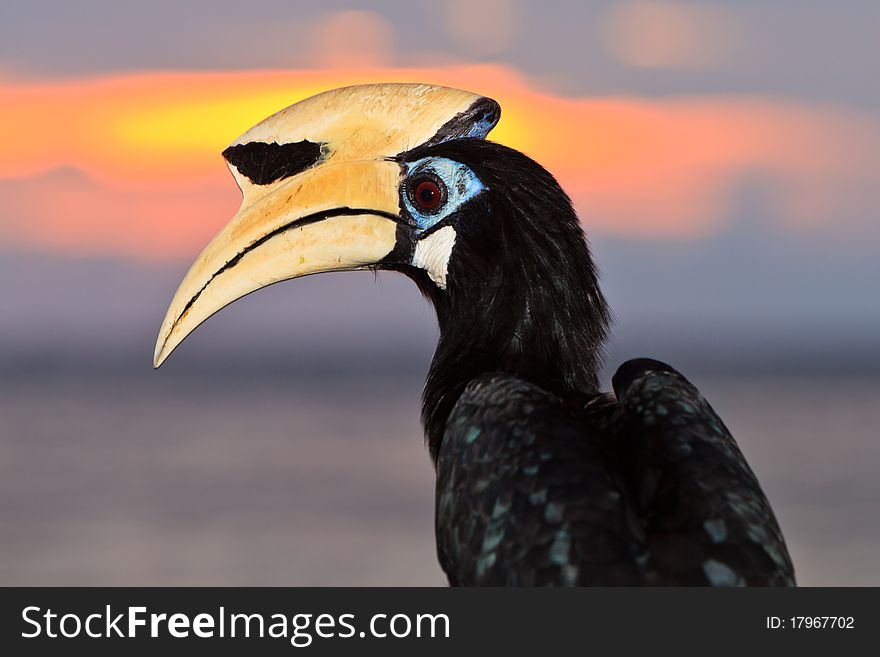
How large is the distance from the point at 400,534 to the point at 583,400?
9.97 meters

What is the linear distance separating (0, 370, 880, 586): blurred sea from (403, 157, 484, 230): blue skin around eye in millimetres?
7391

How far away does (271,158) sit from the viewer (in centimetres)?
543

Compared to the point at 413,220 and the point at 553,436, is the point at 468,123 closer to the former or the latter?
the point at 413,220

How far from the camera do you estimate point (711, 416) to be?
185 inches

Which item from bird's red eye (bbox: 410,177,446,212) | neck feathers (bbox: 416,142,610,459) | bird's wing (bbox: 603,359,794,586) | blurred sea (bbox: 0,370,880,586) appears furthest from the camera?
blurred sea (bbox: 0,370,880,586)

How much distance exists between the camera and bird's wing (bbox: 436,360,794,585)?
4.06 meters

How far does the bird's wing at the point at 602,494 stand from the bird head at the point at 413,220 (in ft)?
1.55

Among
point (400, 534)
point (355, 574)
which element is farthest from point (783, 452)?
point (355, 574)

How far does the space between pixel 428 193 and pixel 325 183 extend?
41 centimetres

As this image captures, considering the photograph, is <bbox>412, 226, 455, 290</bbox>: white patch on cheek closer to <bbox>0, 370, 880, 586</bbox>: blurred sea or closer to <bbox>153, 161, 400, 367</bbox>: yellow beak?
<bbox>153, 161, 400, 367</bbox>: yellow beak

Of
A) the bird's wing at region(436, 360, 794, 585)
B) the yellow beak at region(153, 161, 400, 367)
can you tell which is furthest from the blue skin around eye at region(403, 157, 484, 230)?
the bird's wing at region(436, 360, 794, 585)

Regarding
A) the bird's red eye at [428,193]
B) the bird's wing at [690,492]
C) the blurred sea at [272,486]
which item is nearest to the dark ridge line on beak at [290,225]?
the bird's red eye at [428,193]

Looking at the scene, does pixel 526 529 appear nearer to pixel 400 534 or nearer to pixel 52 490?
pixel 400 534

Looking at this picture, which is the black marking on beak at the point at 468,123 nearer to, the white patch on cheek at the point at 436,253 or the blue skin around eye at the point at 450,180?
the blue skin around eye at the point at 450,180
